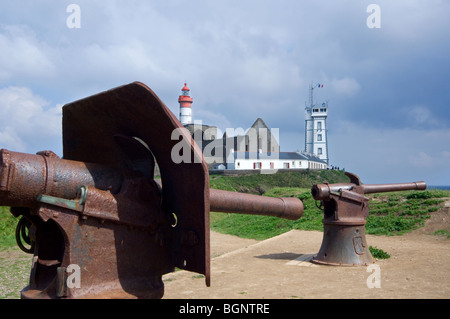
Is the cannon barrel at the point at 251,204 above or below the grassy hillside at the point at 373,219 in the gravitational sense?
above

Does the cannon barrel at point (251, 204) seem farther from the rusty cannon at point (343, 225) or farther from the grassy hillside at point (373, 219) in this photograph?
the grassy hillside at point (373, 219)

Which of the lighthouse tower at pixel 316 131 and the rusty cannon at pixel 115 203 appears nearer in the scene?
the rusty cannon at pixel 115 203

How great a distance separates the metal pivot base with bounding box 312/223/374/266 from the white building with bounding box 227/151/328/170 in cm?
3601

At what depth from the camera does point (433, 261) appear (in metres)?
8.14

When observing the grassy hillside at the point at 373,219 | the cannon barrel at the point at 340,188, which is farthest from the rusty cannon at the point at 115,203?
the grassy hillside at the point at 373,219

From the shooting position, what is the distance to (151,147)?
281 cm

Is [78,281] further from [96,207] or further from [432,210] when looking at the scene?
[432,210]

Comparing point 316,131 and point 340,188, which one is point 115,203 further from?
point 316,131

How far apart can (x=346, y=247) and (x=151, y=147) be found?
613 centimetres

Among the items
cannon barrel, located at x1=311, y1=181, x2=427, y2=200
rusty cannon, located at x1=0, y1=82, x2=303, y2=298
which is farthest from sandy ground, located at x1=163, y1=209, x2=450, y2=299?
rusty cannon, located at x1=0, y1=82, x2=303, y2=298

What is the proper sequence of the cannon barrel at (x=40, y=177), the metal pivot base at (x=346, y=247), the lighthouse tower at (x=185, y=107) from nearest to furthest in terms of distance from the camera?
1. the cannon barrel at (x=40, y=177)
2. the metal pivot base at (x=346, y=247)
3. the lighthouse tower at (x=185, y=107)

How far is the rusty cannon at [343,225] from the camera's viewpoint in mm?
7824

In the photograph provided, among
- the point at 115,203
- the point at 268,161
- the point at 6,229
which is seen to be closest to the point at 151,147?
the point at 115,203
